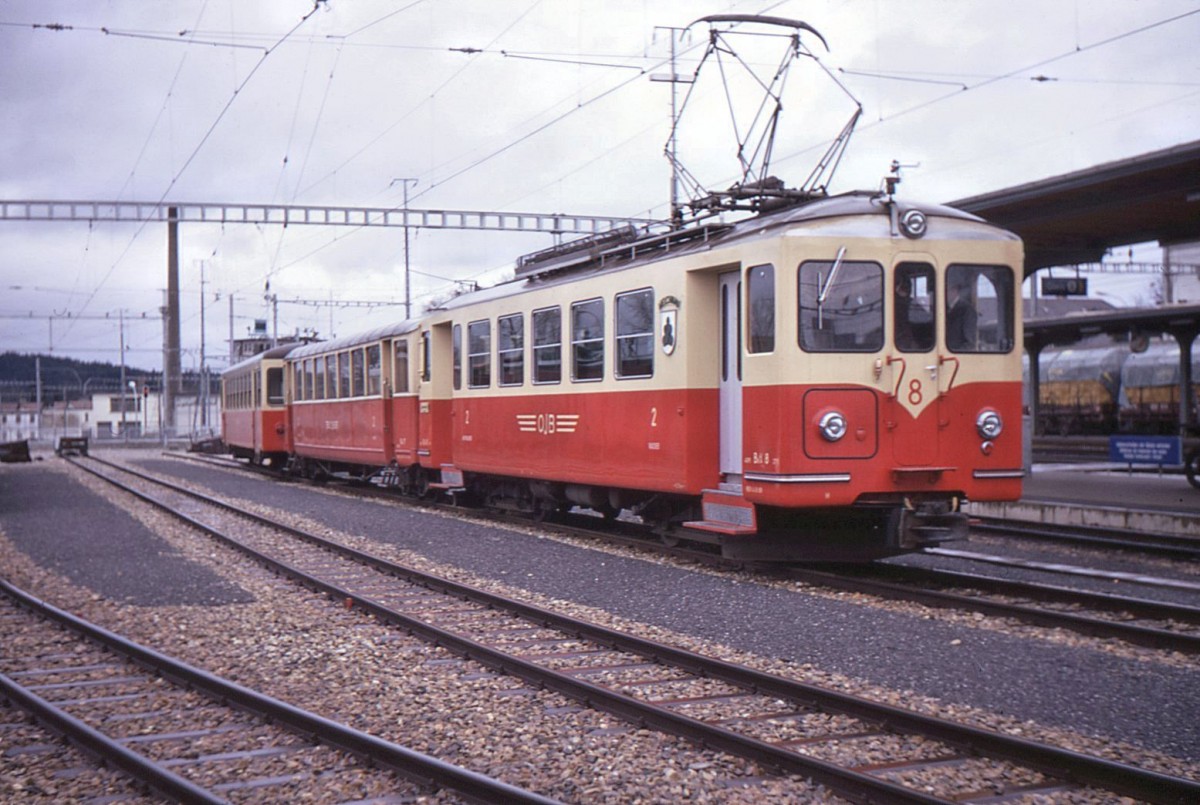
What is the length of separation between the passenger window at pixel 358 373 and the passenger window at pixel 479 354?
18.1 ft

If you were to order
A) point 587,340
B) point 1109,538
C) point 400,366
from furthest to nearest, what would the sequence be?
point 400,366, point 1109,538, point 587,340

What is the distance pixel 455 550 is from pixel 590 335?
2934 mm

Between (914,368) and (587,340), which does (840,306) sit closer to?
(914,368)

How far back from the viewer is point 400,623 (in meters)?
8.67

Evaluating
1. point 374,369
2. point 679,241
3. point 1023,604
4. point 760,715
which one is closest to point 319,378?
point 374,369

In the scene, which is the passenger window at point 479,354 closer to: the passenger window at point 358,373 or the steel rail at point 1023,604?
the passenger window at point 358,373

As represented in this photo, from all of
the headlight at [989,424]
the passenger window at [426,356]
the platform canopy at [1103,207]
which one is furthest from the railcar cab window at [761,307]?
the passenger window at [426,356]

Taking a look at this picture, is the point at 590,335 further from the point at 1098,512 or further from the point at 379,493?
the point at 379,493

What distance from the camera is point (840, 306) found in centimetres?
970

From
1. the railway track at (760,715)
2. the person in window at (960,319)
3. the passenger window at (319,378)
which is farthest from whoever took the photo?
the passenger window at (319,378)

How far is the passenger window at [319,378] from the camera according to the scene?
24.0 metres

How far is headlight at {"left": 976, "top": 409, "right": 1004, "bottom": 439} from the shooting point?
984 cm

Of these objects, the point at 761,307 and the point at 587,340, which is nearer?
the point at 761,307

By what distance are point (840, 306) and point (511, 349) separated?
586cm
